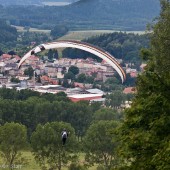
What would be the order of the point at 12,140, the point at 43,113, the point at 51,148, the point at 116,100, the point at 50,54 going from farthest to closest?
the point at 50,54
the point at 116,100
the point at 43,113
the point at 12,140
the point at 51,148

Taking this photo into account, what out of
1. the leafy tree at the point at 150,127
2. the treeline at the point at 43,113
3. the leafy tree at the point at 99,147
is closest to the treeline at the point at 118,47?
the treeline at the point at 43,113

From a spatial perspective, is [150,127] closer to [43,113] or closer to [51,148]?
[51,148]

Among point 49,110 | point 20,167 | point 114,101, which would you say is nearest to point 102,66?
point 114,101

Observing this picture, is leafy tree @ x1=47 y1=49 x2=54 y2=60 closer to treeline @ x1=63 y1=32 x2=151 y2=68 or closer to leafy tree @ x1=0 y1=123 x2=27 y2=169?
treeline @ x1=63 y1=32 x2=151 y2=68

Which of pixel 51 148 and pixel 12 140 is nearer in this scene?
pixel 51 148

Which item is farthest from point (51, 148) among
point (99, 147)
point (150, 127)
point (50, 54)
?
point (50, 54)

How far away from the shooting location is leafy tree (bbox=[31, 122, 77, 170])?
4016cm

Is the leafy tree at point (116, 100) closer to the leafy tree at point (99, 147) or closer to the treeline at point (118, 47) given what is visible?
the leafy tree at point (99, 147)

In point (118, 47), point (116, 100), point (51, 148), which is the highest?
point (118, 47)

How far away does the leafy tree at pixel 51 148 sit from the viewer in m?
40.2

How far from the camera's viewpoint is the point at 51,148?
4044 cm

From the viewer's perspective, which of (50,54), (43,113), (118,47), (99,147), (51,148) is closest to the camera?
(51,148)

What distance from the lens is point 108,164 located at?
41.0 metres

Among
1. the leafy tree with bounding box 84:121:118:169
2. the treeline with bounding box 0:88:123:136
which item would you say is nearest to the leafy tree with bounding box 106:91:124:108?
the treeline with bounding box 0:88:123:136
